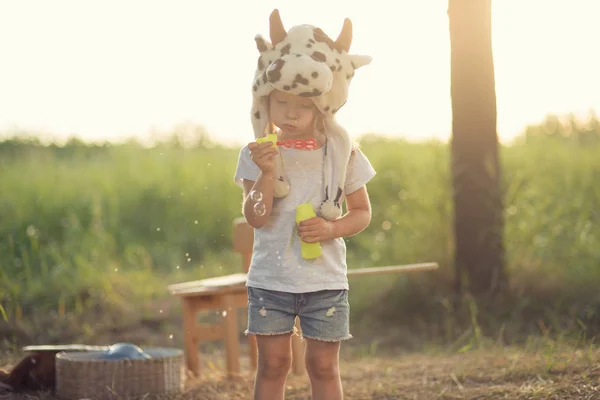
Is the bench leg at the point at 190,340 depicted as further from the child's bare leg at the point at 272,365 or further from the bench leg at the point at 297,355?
the child's bare leg at the point at 272,365

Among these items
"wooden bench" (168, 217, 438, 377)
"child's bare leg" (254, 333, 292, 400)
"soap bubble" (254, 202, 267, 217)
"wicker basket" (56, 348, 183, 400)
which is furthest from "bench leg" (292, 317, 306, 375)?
"soap bubble" (254, 202, 267, 217)

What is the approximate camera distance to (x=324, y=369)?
10.4 feet

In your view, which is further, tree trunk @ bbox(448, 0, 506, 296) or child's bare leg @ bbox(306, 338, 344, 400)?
tree trunk @ bbox(448, 0, 506, 296)

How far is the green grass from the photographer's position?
21.2 feet

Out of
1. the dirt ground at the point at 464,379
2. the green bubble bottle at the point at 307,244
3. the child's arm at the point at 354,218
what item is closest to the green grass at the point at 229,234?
the dirt ground at the point at 464,379

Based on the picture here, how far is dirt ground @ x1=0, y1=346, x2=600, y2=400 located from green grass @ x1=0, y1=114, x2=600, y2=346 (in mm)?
561

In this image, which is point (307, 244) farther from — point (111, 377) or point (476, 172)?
point (476, 172)

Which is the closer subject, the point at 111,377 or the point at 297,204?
the point at 297,204

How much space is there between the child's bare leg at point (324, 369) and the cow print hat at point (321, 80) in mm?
456

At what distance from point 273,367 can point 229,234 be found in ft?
19.5

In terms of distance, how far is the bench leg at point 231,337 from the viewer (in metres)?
4.85

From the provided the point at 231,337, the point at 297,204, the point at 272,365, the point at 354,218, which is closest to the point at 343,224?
the point at 354,218

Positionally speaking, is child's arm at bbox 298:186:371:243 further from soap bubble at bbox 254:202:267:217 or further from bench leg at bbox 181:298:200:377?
bench leg at bbox 181:298:200:377

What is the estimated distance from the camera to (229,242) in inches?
360
